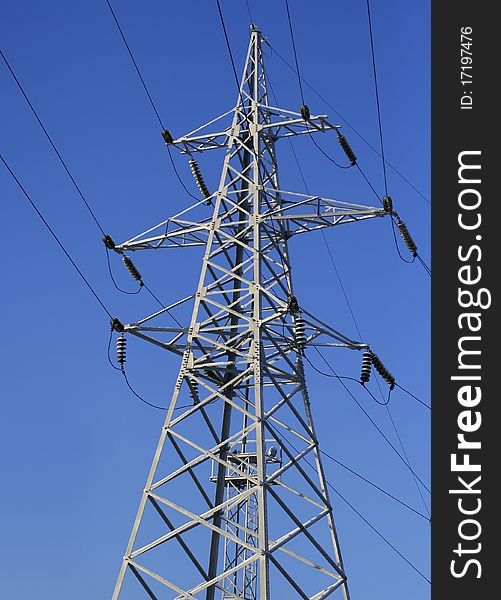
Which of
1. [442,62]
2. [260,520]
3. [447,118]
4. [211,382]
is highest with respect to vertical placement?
[442,62]

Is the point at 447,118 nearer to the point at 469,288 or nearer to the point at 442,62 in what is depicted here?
the point at 442,62

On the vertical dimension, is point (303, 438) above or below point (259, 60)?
below

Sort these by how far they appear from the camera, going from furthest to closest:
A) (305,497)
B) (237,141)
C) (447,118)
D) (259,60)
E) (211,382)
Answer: (259,60) < (237,141) < (211,382) < (305,497) < (447,118)

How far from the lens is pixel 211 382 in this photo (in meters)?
23.8

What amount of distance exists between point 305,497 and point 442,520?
17.3ft

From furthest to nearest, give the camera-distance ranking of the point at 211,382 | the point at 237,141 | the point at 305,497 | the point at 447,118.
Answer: the point at 237,141, the point at 211,382, the point at 305,497, the point at 447,118

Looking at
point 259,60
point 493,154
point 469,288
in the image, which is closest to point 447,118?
point 493,154

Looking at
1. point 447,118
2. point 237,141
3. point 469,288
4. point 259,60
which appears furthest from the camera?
point 259,60

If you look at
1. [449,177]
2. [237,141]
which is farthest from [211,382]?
[449,177]

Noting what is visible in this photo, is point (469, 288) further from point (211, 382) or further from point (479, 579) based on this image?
point (211, 382)

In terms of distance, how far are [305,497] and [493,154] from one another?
27.2 ft

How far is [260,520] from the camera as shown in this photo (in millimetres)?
20141

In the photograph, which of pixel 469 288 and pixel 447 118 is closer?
pixel 469 288

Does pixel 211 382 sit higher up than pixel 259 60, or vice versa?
pixel 259 60
